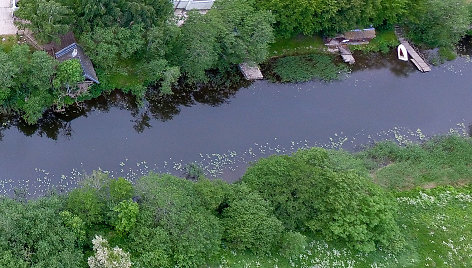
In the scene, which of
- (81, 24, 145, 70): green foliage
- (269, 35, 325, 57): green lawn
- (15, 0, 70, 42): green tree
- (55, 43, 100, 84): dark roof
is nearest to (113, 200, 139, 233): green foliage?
(55, 43, 100, 84): dark roof

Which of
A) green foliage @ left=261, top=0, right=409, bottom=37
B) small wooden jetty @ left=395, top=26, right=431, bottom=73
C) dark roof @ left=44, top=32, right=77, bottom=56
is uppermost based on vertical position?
dark roof @ left=44, top=32, right=77, bottom=56

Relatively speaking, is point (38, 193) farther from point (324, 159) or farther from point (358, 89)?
point (358, 89)

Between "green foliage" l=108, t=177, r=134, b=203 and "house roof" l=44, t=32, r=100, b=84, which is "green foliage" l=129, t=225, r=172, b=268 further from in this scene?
"house roof" l=44, t=32, r=100, b=84

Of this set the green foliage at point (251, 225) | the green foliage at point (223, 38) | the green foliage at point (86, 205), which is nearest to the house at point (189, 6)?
the green foliage at point (223, 38)

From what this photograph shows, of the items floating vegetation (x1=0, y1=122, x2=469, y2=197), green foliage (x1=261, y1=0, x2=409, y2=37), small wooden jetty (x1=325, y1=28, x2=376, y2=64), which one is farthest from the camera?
small wooden jetty (x1=325, y1=28, x2=376, y2=64)

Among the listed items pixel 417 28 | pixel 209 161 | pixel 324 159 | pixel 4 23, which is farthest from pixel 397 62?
pixel 4 23

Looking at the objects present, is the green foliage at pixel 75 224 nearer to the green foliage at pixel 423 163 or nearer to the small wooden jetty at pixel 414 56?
the green foliage at pixel 423 163

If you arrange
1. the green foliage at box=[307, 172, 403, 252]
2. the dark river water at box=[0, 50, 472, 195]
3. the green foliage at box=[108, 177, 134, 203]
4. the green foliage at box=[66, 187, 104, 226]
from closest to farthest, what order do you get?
the green foliage at box=[66, 187, 104, 226] → the green foliage at box=[108, 177, 134, 203] → the green foliage at box=[307, 172, 403, 252] → the dark river water at box=[0, 50, 472, 195]
